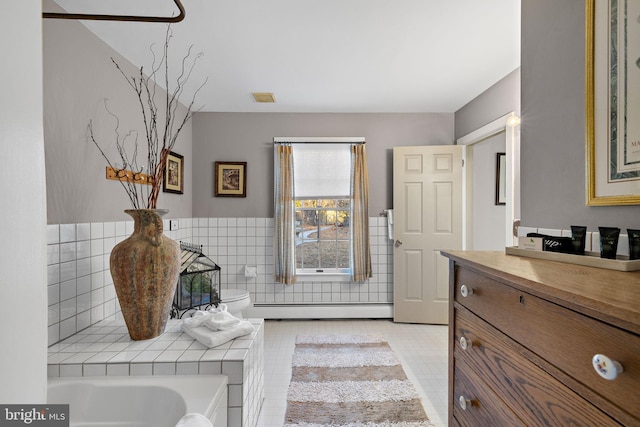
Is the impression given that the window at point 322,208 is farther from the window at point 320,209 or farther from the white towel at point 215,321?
the white towel at point 215,321

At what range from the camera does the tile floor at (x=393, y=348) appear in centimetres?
204

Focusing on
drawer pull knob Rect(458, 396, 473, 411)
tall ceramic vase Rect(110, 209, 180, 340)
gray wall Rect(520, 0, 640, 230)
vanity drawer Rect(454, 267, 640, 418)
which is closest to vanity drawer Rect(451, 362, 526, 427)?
drawer pull knob Rect(458, 396, 473, 411)

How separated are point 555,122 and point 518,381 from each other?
101cm

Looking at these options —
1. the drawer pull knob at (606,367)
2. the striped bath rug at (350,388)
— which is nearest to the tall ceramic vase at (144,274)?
the striped bath rug at (350,388)

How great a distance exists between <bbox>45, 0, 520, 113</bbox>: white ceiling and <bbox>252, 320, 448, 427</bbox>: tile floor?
2370 mm

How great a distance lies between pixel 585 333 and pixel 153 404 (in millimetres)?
1549

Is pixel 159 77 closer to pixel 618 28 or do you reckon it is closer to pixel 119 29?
pixel 119 29

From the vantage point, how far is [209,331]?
1685mm

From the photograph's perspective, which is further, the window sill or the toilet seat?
the window sill

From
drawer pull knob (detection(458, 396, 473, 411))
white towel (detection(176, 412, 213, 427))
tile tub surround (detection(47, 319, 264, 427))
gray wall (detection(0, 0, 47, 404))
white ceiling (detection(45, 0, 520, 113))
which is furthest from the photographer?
white ceiling (detection(45, 0, 520, 113))

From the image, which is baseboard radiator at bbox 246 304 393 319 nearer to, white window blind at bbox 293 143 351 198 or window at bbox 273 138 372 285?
window at bbox 273 138 372 285

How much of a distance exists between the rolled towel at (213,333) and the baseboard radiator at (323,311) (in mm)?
1913

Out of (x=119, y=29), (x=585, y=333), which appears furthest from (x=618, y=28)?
(x=119, y=29)

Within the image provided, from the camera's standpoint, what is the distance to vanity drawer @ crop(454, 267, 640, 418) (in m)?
0.55
